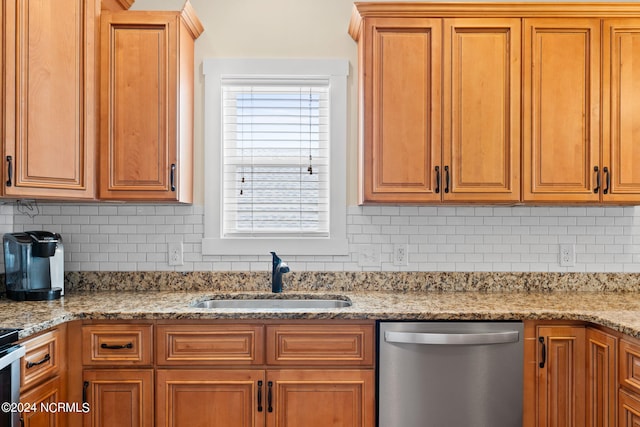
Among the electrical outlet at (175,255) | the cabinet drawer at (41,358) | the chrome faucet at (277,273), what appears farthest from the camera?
the electrical outlet at (175,255)

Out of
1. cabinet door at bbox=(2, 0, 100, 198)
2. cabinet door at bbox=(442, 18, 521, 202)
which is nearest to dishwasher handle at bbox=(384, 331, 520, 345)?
cabinet door at bbox=(442, 18, 521, 202)

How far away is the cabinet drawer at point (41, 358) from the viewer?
1.90 metres

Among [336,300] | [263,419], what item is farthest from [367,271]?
[263,419]

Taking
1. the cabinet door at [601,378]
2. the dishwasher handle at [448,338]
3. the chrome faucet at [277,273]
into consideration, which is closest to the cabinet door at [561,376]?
the cabinet door at [601,378]

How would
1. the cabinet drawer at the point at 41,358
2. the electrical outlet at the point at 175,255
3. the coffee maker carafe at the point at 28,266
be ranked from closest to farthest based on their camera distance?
the cabinet drawer at the point at 41,358 < the coffee maker carafe at the point at 28,266 < the electrical outlet at the point at 175,255

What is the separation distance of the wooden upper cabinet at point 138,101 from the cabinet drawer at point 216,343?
2.35 ft

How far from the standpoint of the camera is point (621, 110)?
257 centimetres

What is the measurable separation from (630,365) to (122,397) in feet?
6.80

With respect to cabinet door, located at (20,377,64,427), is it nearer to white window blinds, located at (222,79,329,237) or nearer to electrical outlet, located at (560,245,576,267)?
white window blinds, located at (222,79,329,237)

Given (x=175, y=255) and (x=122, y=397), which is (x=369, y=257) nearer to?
(x=175, y=255)

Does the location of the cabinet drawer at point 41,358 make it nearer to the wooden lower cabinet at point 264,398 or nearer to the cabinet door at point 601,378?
the wooden lower cabinet at point 264,398

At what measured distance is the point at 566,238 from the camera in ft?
9.63

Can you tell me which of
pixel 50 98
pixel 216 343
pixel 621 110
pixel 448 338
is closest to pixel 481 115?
pixel 621 110

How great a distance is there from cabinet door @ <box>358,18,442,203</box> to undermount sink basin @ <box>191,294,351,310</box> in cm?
62
